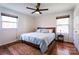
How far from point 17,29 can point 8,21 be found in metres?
0.19

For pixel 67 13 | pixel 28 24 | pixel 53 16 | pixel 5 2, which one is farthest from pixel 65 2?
pixel 5 2

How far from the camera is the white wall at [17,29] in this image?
35.3 inches

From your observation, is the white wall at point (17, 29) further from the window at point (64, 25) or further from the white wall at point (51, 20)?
the window at point (64, 25)

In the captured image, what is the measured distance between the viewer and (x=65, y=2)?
0.83m

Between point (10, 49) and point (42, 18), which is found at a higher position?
point (42, 18)

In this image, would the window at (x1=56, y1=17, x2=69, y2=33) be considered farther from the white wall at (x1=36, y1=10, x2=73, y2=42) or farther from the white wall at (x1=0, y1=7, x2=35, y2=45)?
the white wall at (x1=0, y1=7, x2=35, y2=45)

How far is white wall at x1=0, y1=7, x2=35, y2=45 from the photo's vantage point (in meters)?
0.90

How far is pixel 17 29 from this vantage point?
1.00 m

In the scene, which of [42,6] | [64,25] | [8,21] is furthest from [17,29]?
[64,25]

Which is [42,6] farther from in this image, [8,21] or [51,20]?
[8,21]

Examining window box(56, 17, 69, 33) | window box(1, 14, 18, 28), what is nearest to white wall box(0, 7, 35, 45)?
window box(1, 14, 18, 28)

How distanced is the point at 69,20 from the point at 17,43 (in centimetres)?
102
